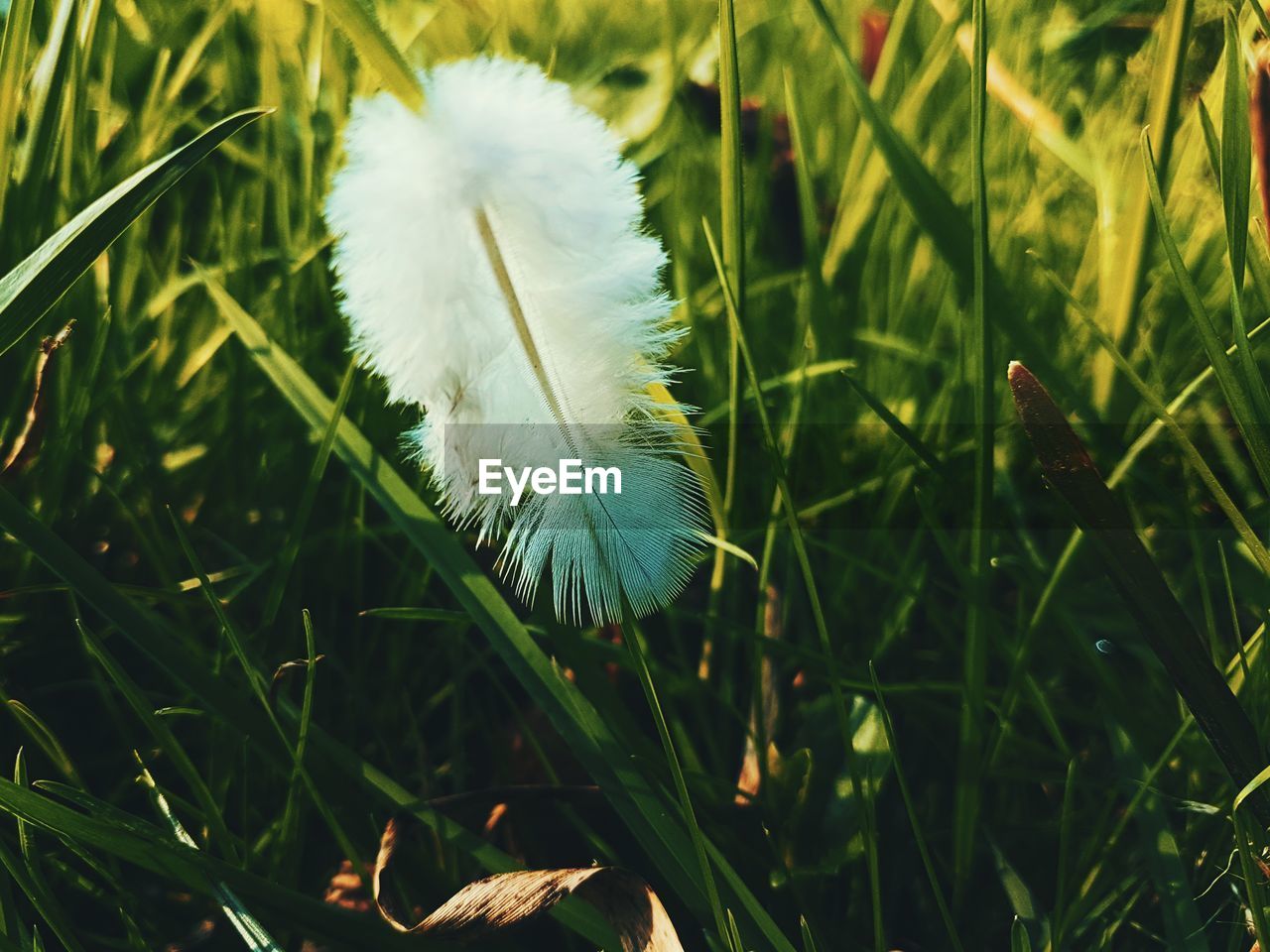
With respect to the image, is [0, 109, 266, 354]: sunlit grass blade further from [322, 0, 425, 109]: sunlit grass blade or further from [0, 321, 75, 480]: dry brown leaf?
[0, 321, 75, 480]: dry brown leaf

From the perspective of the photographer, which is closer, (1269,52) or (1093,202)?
(1269,52)

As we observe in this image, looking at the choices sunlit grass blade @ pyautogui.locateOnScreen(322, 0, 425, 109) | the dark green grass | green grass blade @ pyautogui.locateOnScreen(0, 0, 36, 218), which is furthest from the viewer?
green grass blade @ pyautogui.locateOnScreen(0, 0, 36, 218)

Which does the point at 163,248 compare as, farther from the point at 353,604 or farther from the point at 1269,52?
the point at 1269,52

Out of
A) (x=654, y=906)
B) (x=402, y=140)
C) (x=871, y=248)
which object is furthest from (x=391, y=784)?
(x=871, y=248)

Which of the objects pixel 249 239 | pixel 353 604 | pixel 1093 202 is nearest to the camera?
pixel 353 604

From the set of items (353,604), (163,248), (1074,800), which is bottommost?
(1074,800)

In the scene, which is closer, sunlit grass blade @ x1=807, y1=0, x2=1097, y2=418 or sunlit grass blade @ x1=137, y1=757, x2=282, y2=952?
sunlit grass blade @ x1=137, y1=757, x2=282, y2=952

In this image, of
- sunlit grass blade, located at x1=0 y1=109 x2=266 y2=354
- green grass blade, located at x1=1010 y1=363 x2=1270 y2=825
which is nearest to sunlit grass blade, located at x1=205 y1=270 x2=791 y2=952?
sunlit grass blade, located at x1=0 y1=109 x2=266 y2=354
